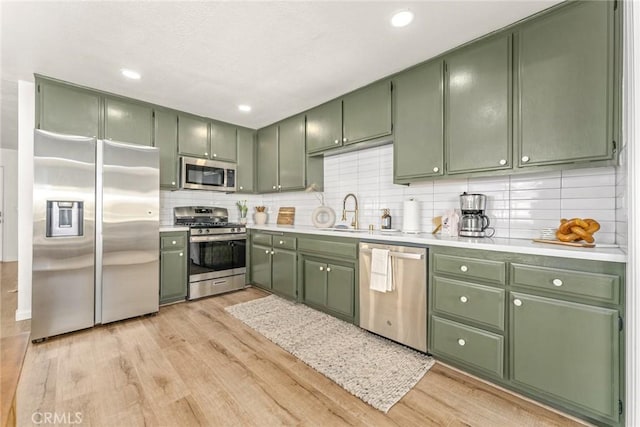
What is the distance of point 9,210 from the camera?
5781 mm

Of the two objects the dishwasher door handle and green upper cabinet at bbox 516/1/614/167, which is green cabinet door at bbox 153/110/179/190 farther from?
green upper cabinet at bbox 516/1/614/167

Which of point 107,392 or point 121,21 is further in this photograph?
point 121,21

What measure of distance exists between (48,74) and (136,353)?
2785 millimetres

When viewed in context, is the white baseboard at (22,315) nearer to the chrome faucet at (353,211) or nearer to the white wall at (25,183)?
the white wall at (25,183)

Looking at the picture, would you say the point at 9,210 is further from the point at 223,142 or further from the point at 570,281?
the point at 570,281

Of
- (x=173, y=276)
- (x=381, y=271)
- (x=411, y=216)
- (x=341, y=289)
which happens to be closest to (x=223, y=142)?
(x=173, y=276)

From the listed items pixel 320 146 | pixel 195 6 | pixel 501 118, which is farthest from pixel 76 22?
pixel 501 118

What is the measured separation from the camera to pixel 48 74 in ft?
8.72

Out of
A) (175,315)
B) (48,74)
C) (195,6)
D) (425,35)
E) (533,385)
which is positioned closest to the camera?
(533,385)

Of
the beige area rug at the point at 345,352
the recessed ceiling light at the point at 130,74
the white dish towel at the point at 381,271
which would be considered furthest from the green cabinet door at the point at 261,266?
Answer: the recessed ceiling light at the point at 130,74

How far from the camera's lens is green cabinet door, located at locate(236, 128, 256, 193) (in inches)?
170

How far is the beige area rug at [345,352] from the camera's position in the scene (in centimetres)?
180

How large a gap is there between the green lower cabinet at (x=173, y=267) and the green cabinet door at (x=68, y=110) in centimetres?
140

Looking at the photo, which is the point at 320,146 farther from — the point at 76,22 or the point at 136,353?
the point at 136,353
